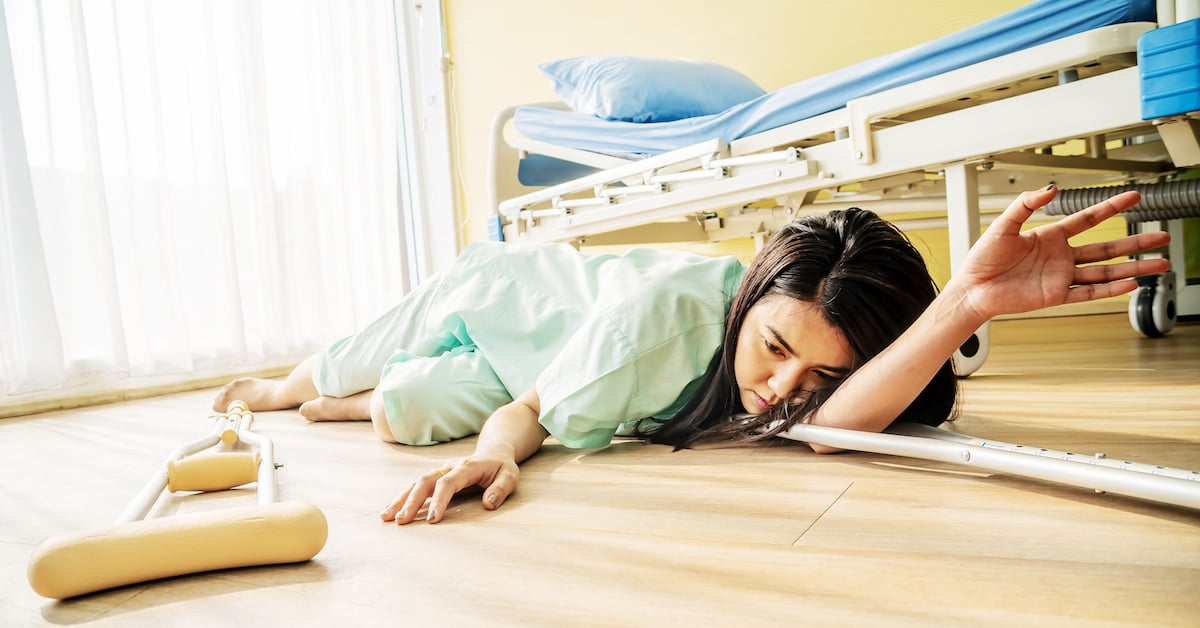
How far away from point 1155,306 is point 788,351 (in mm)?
1443

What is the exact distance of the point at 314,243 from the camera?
2959mm

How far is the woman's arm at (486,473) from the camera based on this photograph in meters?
0.82

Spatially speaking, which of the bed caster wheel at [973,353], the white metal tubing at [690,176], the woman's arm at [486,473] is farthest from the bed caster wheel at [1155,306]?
the woman's arm at [486,473]

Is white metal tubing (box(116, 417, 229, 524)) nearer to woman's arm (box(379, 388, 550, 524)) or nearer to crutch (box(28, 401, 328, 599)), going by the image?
crutch (box(28, 401, 328, 599))

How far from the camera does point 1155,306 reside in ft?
6.37

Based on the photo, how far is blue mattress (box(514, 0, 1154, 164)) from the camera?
125cm

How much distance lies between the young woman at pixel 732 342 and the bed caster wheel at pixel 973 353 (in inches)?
18.6

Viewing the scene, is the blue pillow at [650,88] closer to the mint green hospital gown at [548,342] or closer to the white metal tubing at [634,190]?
the white metal tubing at [634,190]

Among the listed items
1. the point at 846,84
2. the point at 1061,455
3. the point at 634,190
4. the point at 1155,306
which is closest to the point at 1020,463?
the point at 1061,455

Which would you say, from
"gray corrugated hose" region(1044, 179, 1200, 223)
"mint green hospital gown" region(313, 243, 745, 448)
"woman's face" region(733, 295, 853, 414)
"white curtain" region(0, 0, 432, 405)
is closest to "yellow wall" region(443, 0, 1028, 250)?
"white curtain" region(0, 0, 432, 405)

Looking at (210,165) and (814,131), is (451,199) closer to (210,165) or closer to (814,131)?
(210,165)

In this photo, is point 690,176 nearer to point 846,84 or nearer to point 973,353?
point 846,84

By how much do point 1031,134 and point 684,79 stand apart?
1.02 metres

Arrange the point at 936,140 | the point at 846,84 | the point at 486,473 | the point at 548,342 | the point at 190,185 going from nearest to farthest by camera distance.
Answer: the point at 486,473, the point at 548,342, the point at 936,140, the point at 846,84, the point at 190,185
